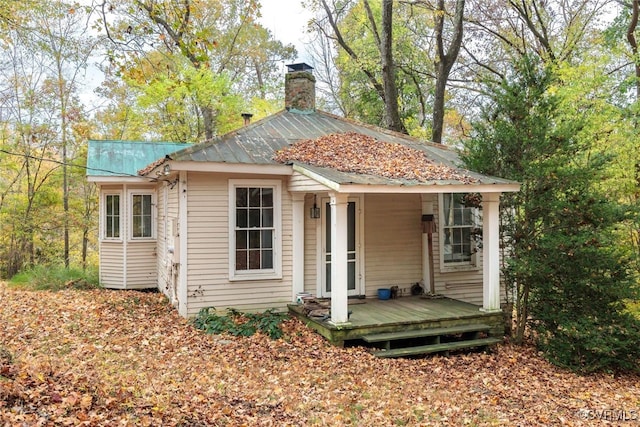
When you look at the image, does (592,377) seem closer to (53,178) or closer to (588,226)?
(588,226)

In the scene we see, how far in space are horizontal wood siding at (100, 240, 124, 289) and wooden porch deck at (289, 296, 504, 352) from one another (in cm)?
623

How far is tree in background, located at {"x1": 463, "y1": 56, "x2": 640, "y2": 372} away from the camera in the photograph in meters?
7.55

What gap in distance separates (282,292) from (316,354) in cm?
220

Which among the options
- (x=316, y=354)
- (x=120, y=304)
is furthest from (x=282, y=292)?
(x=120, y=304)

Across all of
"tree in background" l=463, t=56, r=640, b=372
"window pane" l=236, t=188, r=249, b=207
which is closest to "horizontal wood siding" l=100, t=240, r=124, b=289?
"window pane" l=236, t=188, r=249, b=207

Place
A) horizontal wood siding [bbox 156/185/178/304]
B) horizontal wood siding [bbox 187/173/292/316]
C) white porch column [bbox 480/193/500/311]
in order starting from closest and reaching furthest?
white porch column [bbox 480/193/500/311] → horizontal wood siding [bbox 187/173/292/316] → horizontal wood siding [bbox 156/185/178/304]

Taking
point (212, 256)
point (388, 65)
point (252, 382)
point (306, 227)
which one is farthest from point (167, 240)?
point (388, 65)

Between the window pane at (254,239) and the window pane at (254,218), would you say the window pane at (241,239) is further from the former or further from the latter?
the window pane at (254,218)

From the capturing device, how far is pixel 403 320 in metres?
7.71

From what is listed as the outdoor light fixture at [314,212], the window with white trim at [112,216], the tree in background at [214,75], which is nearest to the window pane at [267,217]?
the outdoor light fixture at [314,212]

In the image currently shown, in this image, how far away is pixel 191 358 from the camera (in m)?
6.61

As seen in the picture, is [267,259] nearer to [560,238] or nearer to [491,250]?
[491,250]

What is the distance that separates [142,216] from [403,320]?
827cm

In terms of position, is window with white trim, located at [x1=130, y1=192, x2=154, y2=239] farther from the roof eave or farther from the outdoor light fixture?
the roof eave
